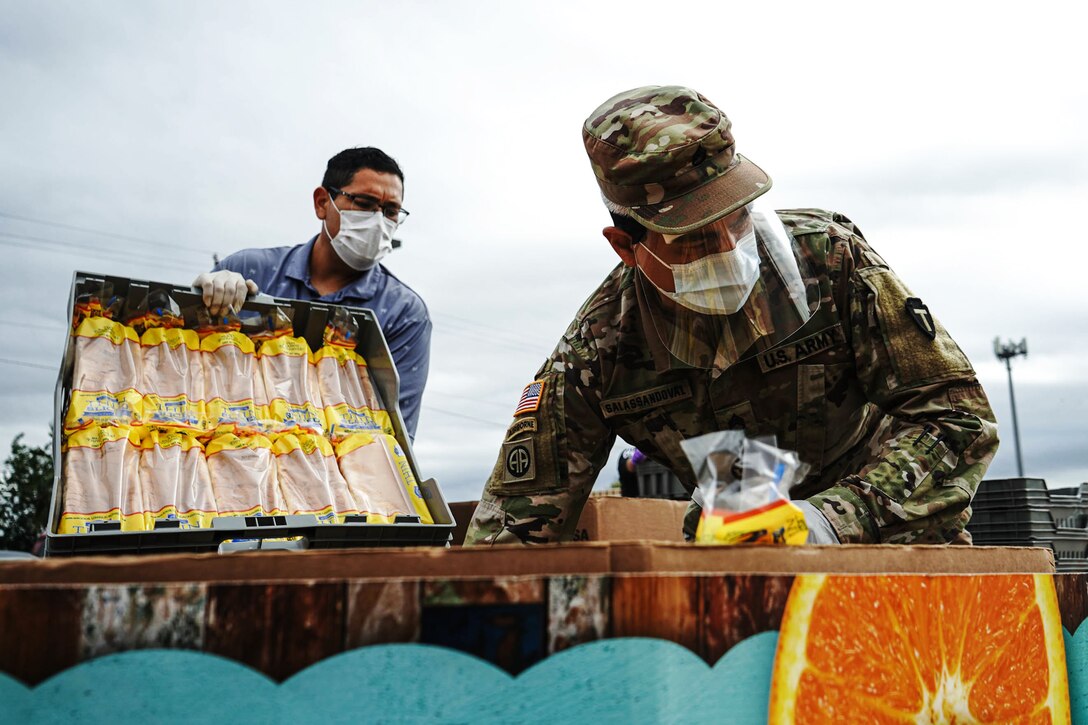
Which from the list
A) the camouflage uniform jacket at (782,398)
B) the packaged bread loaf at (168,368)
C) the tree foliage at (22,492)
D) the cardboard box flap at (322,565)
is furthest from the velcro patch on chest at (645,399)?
the tree foliage at (22,492)

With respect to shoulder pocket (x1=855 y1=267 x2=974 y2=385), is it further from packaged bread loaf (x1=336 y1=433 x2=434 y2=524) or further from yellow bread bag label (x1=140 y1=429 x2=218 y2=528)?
yellow bread bag label (x1=140 y1=429 x2=218 y2=528)

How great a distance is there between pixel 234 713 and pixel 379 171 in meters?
3.31

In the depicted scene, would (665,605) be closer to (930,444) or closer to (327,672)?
(327,672)

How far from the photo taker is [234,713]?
2.46 ft

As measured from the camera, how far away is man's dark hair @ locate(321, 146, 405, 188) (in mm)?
3846

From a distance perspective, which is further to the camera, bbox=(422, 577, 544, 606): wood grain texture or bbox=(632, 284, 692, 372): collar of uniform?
bbox=(632, 284, 692, 372): collar of uniform

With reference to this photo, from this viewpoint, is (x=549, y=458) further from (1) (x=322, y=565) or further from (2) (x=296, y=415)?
(1) (x=322, y=565)

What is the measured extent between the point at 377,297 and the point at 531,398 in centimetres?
156

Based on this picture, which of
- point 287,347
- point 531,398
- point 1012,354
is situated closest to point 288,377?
point 287,347

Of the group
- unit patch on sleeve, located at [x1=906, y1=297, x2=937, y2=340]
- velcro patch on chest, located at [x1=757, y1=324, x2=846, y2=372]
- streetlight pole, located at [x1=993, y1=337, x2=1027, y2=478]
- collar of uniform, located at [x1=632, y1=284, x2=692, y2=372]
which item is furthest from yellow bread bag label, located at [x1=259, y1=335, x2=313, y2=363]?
streetlight pole, located at [x1=993, y1=337, x2=1027, y2=478]

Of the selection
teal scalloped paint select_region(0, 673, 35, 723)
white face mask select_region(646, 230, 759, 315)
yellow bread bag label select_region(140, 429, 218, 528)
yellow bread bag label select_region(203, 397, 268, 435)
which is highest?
white face mask select_region(646, 230, 759, 315)

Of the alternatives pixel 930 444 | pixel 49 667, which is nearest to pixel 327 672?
pixel 49 667

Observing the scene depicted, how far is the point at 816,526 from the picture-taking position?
1.35 meters

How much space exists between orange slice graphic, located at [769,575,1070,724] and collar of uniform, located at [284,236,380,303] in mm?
2738
